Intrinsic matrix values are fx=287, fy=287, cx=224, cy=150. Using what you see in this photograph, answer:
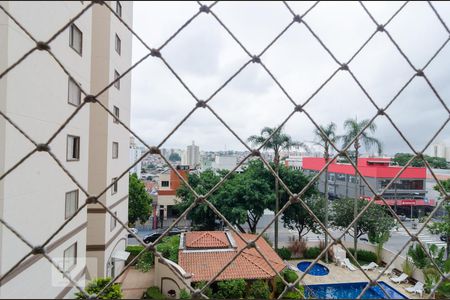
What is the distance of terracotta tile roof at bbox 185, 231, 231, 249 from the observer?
4175 mm

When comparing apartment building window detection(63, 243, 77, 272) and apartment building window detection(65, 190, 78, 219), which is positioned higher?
apartment building window detection(65, 190, 78, 219)

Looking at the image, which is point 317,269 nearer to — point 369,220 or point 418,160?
point 369,220

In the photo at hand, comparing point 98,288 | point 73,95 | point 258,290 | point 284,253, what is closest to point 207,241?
point 258,290

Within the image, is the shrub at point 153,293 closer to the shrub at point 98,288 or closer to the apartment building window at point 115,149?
the shrub at point 98,288

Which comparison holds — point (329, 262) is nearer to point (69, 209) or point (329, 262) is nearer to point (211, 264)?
point (211, 264)

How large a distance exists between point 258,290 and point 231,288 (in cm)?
33

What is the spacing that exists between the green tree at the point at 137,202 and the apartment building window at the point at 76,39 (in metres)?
5.19

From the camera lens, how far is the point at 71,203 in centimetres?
101

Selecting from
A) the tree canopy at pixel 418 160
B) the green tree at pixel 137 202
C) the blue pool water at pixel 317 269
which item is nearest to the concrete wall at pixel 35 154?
the tree canopy at pixel 418 160

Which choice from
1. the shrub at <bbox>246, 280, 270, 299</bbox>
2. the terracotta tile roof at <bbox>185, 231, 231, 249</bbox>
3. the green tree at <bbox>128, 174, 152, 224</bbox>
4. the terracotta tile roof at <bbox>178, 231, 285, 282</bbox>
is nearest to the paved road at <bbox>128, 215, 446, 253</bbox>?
the green tree at <bbox>128, 174, 152, 224</bbox>

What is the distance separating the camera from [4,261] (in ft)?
2.86

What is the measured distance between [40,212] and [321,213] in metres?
5.96

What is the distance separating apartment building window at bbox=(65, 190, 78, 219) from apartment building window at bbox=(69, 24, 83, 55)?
50 cm

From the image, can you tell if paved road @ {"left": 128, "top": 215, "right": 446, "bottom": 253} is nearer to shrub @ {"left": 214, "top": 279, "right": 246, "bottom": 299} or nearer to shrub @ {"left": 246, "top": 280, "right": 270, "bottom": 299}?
shrub @ {"left": 246, "top": 280, "right": 270, "bottom": 299}
